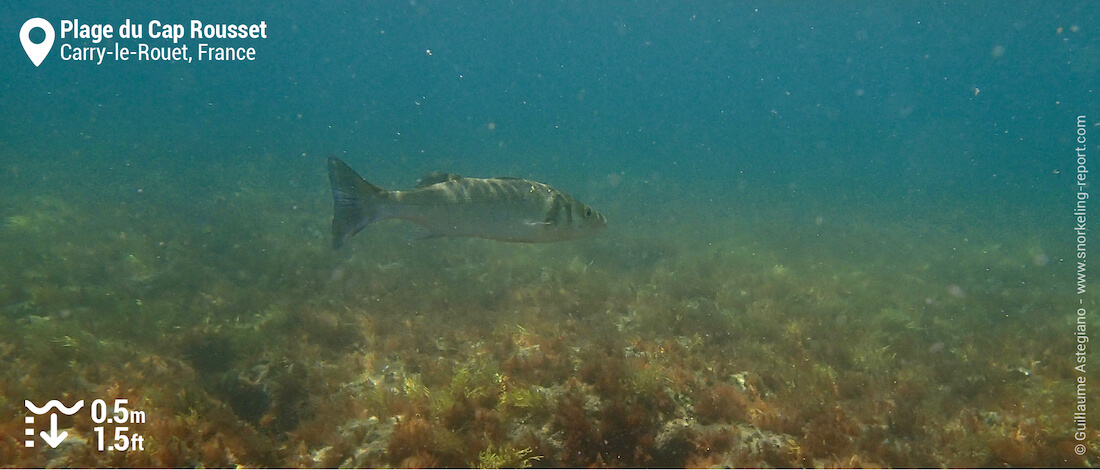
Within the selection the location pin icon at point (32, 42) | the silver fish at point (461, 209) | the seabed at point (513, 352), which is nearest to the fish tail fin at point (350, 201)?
the silver fish at point (461, 209)

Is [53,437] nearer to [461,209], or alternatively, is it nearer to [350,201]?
[350,201]

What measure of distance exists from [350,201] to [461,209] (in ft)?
3.81

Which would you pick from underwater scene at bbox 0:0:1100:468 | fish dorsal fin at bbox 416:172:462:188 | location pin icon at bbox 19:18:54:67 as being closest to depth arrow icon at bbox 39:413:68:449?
underwater scene at bbox 0:0:1100:468

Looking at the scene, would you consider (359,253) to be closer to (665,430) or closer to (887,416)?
(665,430)

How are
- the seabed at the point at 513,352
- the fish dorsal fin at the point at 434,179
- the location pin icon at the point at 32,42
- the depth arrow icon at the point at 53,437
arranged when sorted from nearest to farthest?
the depth arrow icon at the point at 53,437
the seabed at the point at 513,352
the fish dorsal fin at the point at 434,179
the location pin icon at the point at 32,42

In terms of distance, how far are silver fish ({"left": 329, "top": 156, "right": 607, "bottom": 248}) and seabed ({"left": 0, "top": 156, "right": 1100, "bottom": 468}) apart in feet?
4.97

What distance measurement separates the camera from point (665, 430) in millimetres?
3975

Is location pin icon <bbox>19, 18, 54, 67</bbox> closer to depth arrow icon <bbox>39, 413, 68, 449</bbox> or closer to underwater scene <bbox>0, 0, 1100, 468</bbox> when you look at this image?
underwater scene <bbox>0, 0, 1100, 468</bbox>

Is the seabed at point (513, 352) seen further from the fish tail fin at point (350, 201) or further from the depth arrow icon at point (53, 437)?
the fish tail fin at point (350, 201)

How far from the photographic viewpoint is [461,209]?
455 centimetres

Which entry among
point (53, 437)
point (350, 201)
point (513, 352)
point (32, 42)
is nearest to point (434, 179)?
point (350, 201)

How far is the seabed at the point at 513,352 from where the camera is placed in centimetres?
390

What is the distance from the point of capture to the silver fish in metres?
4.56

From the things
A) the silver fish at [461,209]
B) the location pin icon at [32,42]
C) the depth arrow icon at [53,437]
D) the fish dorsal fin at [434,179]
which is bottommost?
the depth arrow icon at [53,437]
